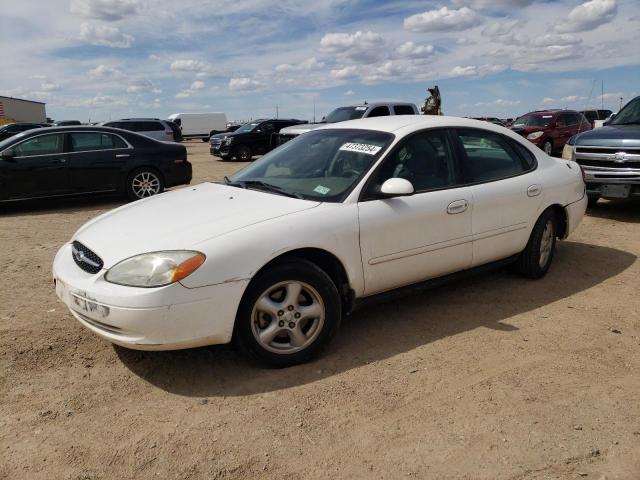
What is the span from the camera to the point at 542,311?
174 inches

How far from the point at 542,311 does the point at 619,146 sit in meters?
4.68

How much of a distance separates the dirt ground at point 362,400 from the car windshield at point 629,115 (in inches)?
205

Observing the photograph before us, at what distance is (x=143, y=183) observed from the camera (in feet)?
33.5

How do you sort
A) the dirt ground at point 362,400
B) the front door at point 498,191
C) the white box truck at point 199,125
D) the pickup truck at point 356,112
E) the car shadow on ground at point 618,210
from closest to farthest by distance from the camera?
1. the dirt ground at point 362,400
2. the front door at point 498,191
3. the car shadow on ground at point 618,210
4. the pickup truck at point 356,112
5. the white box truck at point 199,125

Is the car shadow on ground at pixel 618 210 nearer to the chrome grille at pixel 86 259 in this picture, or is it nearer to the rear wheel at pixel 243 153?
the chrome grille at pixel 86 259

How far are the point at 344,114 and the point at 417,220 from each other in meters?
12.5

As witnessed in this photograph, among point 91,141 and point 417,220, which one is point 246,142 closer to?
point 91,141

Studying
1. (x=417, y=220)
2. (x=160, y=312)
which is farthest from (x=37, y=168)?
(x=417, y=220)

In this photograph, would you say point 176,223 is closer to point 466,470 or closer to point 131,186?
point 466,470

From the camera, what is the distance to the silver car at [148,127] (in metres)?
23.5

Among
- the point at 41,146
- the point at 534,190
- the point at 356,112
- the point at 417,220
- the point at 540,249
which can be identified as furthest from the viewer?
the point at 356,112

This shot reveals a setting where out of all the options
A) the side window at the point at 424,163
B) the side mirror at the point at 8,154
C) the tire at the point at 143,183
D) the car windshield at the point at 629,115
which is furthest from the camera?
the tire at the point at 143,183

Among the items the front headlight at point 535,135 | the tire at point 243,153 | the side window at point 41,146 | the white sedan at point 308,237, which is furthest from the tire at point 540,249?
the tire at point 243,153

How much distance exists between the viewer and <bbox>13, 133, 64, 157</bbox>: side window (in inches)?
362
